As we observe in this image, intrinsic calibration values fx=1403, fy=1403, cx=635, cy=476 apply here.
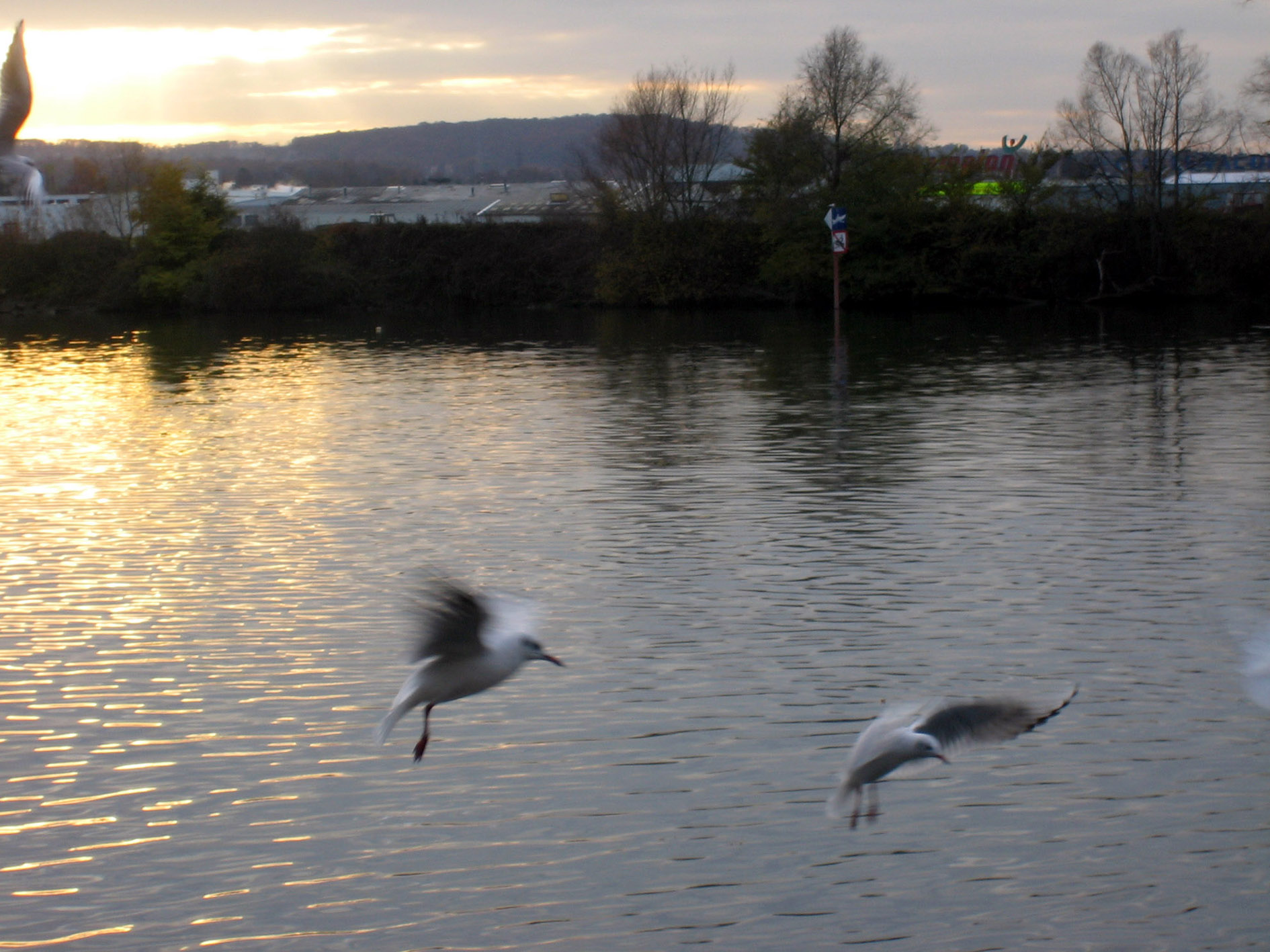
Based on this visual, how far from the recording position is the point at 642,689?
23.6 ft

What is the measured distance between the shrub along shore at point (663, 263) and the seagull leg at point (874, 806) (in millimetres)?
38862

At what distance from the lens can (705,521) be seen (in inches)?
443

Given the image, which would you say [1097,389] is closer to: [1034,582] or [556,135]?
[1034,582]

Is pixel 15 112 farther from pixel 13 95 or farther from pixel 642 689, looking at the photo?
pixel 642 689

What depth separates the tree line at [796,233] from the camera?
43.7 m

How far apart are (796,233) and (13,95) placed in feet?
130

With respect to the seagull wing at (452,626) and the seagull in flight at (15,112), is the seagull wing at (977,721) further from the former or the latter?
the seagull in flight at (15,112)

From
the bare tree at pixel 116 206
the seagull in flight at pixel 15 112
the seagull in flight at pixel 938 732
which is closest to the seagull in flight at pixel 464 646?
the seagull in flight at pixel 938 732

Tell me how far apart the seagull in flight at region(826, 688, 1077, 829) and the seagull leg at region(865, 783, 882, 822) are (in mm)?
257

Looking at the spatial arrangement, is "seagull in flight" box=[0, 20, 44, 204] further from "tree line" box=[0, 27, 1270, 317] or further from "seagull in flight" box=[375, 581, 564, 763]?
"tree line" box=[0, 27, 1270, 317]

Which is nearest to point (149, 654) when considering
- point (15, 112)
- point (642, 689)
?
point (642, 689)

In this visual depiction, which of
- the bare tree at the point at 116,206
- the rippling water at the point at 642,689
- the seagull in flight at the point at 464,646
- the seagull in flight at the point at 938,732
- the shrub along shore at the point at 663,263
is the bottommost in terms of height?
the rippling water at the point at 642,689

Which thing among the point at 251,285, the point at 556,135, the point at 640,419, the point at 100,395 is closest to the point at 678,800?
the point at 640,419

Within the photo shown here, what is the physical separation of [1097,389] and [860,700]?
47.4ft
